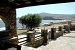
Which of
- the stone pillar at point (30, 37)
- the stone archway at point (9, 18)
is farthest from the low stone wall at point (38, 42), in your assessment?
the stone archway at point (9, 18)

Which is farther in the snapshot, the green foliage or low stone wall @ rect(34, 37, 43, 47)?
the green foliage

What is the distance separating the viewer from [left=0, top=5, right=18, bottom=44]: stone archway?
9.22 metres

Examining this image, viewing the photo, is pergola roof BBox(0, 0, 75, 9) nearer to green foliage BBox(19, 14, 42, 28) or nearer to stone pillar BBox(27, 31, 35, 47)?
stone pillar BBox(27, 31, 35, 47)

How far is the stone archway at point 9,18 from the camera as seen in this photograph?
30.3ft

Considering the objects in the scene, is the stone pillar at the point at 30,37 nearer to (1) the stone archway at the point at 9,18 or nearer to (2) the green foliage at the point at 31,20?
(1) the stone archway at the point at 9,18

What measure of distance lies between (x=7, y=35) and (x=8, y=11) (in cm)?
158

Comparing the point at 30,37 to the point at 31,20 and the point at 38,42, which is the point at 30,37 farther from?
the point at 31,20

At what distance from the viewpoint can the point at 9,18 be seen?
382 inches

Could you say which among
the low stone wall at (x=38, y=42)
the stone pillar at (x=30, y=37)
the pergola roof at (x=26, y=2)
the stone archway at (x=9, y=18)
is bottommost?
the low stone wall at (x=38, y=42)

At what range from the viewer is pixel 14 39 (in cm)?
958

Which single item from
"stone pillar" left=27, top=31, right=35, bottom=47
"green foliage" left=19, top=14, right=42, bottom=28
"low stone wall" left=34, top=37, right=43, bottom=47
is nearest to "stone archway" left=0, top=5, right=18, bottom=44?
"stone pillar" left=27, top=31, right=35, bottom=47

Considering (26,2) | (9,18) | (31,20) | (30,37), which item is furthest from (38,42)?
(31,20)

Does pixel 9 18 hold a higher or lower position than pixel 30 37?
higher

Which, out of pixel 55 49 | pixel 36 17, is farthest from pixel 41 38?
pixel 36 17
